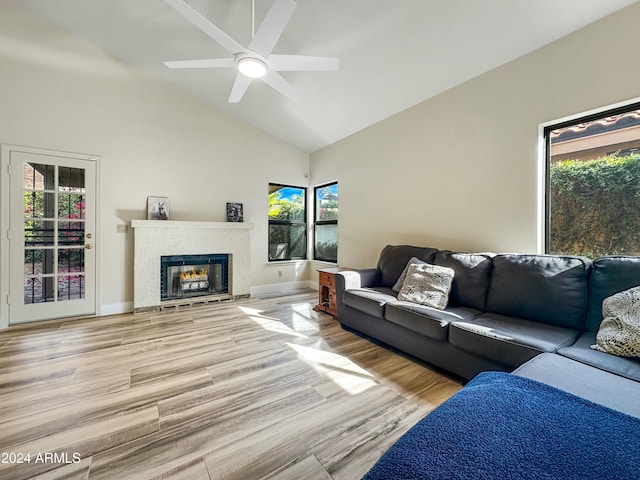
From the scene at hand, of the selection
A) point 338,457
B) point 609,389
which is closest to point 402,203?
point 609,389

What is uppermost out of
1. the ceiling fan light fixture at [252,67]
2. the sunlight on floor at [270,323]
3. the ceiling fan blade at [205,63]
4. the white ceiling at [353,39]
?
the white ceiling at [353,39]

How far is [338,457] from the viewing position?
4.59ft

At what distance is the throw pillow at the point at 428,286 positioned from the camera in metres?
2.52

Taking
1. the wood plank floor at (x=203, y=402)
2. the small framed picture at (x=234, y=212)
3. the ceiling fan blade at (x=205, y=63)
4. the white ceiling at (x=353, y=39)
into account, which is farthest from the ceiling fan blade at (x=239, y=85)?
the wood plank floor at (x=203, y=402)

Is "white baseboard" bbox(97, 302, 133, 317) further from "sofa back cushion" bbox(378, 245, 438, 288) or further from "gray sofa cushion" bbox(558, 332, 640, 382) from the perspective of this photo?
"gray sofa cushion" bbox(558, 332, 640, 382)

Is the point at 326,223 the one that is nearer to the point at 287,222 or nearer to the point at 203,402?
the point at 287,222

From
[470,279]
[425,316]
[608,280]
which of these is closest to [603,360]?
[608,280]

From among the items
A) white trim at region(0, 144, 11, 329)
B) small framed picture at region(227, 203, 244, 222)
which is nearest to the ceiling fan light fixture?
small framed picture at region(227, 203, 244, 222)

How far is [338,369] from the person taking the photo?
228cm

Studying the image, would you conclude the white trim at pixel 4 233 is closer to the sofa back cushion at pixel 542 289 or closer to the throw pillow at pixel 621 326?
the sofa back cushion at pixel 542 289

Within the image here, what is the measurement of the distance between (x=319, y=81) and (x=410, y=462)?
3.76 m

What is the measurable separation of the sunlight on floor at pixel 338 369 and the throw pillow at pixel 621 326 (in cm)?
145

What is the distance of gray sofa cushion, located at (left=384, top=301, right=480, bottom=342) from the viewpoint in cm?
212

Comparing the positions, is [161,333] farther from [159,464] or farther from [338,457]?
[338,457]
